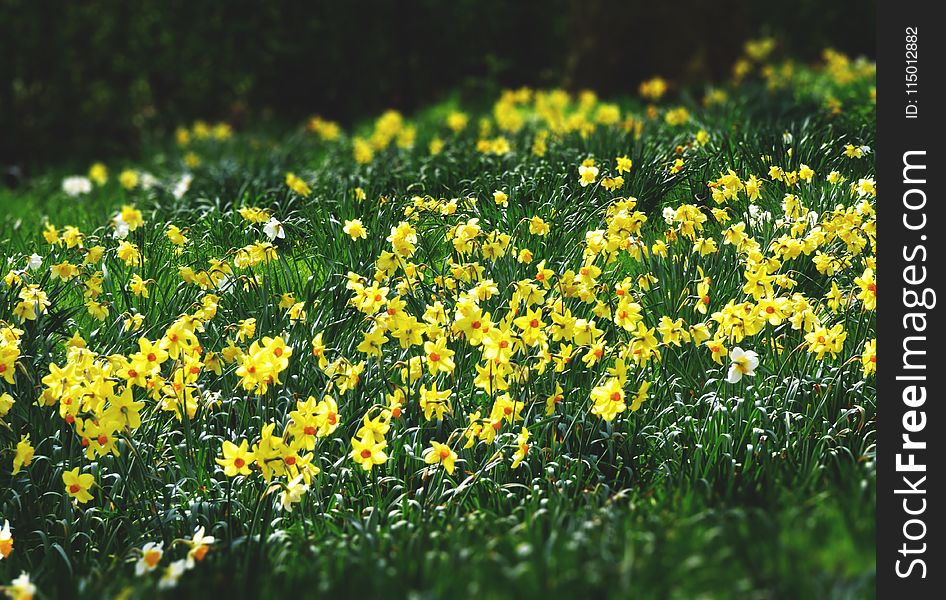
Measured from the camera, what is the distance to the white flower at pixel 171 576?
2.11 meters

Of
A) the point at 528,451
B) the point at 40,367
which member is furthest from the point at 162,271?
the point at 528,451

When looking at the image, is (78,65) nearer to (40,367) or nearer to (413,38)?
(413,38)

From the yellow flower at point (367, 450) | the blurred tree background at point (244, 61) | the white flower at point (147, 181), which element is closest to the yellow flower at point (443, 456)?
the yellow flower at point (367, 450)

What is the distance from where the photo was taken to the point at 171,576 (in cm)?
219

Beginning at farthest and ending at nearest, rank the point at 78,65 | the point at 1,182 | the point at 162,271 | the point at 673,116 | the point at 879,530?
the point at 78,65
the point at 1,182
the point at 673,116
the point at 162,271
the point at 879,530

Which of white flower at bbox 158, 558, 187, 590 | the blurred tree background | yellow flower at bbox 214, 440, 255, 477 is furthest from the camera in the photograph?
the blurred tree background

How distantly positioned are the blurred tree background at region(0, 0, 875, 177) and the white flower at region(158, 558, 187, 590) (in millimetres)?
7056

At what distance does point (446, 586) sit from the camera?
1.95 meters

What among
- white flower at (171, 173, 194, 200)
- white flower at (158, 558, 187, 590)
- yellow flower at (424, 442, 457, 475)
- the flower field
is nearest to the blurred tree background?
white flower at (171, 173, 194, 200)

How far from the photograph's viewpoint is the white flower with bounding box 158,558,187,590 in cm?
211

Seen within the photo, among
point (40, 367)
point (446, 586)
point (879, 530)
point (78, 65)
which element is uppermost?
point (78, 65)

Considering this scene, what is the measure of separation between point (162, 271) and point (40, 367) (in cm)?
77

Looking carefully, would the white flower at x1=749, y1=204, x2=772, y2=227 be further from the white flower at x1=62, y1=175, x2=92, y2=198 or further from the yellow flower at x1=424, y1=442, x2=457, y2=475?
the white flower at x1=62, y1=175, x2=92, y2=198

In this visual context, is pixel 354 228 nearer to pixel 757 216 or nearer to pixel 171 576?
pixel 757 216
